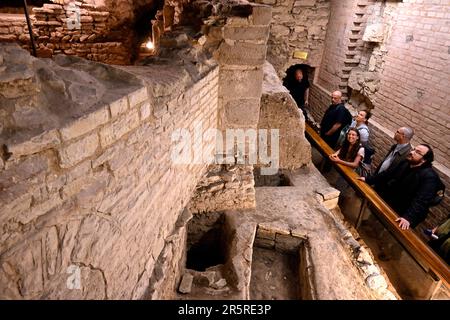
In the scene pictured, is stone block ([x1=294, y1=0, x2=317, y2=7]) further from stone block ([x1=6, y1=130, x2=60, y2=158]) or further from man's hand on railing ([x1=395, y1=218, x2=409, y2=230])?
stone block ([x1=6, y1=130, x2=60, y2=158])

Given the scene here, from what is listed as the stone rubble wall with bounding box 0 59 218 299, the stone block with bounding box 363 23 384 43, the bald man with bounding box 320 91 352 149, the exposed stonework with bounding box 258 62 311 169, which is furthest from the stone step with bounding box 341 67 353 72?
the stone rubble wall with bounding box 0 59 218 299

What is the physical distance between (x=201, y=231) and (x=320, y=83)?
844cm

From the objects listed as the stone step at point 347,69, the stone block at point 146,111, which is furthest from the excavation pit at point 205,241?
the stone step at point 347,69

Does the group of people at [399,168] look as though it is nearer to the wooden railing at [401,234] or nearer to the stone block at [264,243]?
the wooden railing at [401,234]

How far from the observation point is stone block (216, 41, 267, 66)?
3.60 m

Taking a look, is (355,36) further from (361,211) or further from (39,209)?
(39,209)

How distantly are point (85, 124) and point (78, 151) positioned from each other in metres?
0.14

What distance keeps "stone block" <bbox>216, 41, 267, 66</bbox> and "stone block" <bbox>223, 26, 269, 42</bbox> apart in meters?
0.07

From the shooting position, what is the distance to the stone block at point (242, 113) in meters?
4.01

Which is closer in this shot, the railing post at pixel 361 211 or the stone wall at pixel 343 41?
the railing post at pixel 361 211

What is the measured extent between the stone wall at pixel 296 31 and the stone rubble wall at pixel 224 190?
701 cm

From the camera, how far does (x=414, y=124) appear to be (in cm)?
676
